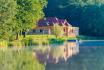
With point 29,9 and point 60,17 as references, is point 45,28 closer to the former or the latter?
point 60,17

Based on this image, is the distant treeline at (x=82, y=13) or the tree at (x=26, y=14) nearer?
the tree at (x=26, y=14)

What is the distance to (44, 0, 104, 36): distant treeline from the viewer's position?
84.7 meters

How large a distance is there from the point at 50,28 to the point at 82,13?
13.4m

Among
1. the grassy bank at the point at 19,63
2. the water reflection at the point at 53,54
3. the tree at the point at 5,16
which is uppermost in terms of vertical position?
the tree at the point at 5,16

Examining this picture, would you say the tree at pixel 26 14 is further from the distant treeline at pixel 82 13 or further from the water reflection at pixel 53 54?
the distant treeline at pixel 82 13

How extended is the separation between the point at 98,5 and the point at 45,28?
16.0 metres

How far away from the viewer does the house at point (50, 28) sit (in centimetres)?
7919

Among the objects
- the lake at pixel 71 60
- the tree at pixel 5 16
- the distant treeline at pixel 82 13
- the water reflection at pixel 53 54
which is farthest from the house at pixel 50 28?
the lake at pixel 71 60

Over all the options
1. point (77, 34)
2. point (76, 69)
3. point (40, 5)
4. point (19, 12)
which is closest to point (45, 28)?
point (77, 34)

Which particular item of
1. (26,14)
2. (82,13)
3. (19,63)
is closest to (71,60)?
(19,63)

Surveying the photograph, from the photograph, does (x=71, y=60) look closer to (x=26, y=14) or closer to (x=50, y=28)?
(x=26, y=14)

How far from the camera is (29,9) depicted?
5406 centimetres

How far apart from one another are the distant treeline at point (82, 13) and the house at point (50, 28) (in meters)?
2.66

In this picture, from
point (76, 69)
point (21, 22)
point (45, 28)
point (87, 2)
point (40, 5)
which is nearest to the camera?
point (76, 69)
